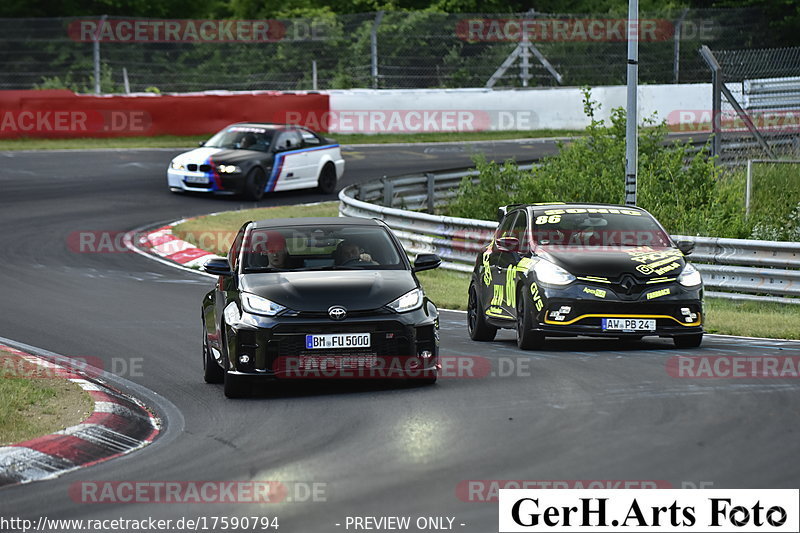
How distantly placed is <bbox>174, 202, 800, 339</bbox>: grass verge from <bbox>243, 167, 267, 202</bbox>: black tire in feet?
5.68

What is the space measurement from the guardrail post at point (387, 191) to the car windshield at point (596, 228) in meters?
12.1

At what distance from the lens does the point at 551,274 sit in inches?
512

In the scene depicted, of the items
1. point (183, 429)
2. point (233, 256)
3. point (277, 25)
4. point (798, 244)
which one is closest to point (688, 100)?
point (277, 25)

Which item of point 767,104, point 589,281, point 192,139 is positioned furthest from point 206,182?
point 589,281

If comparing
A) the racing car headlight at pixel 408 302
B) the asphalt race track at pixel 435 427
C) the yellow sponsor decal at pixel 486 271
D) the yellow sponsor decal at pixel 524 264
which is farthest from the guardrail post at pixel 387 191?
the racing car headlight at pixel 408 302

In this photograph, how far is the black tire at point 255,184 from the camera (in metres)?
28.0

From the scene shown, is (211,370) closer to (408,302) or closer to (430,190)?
(408,302)

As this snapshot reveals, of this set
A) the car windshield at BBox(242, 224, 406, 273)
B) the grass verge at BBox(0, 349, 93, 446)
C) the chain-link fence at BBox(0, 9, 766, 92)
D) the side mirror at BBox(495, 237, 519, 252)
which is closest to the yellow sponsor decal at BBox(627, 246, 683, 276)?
the side mirror at BBox(495, 237, 519, 252)

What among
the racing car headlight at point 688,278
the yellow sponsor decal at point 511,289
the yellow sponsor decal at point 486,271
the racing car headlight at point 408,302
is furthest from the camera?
the yellow sponsor decal at point 486,271

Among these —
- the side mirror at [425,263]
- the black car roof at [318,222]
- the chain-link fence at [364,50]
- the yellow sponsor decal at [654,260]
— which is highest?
the chain-link fence at [364,50]

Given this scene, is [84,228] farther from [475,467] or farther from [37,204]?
[475,467]

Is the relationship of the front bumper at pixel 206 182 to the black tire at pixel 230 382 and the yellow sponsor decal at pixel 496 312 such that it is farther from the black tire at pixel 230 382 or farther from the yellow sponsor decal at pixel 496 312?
the black tire at pixel 230 382

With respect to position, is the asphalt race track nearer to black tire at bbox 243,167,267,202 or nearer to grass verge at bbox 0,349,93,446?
grass verge at bbox 0,349,93,446

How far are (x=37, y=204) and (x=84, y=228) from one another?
3037mm
